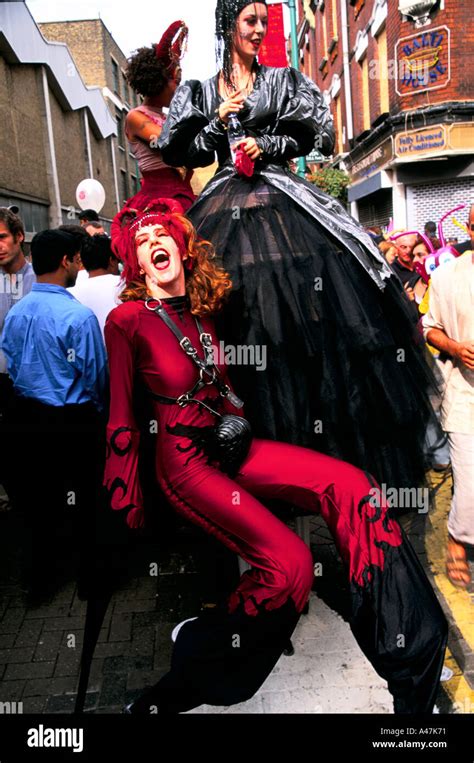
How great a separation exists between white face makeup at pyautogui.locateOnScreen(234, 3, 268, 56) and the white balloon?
5376mm

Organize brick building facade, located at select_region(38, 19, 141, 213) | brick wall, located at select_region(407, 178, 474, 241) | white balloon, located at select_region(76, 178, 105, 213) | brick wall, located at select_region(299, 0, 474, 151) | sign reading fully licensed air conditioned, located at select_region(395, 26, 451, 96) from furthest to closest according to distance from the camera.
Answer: brick wall, located at select_region(407, 178, 474, 241) < sign reading fully licensed air conditioned, located at select_region(395, 26, 451, 96) < white balloon, located at select_region(76, 178, 105, 213) < brick wall, located at select_region(299, 0, 474, 151) < brick building facade, located at select_region(38, 19, 141, 213)

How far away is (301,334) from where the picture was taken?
2.12m

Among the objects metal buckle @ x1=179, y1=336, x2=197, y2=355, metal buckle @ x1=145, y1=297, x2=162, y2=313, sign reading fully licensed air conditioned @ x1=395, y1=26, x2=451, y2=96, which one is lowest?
metal buckle @ x1=179, y1=336, x2=197, y2=355

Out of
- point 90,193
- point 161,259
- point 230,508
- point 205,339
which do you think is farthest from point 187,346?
point 90,193

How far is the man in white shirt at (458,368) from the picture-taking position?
10.3 ft

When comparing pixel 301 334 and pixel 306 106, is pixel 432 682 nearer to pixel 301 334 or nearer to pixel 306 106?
pixel 301 334

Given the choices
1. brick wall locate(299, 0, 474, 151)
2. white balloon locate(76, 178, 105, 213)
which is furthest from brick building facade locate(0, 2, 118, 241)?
brick wall locate(299, 0, 474, 151)

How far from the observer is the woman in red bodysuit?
1.91 m

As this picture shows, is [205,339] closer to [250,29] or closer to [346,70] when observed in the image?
[250,29]

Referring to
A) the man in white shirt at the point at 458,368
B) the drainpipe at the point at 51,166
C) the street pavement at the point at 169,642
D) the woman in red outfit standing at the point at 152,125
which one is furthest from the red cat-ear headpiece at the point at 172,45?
the drainpipe at the point at 51,166

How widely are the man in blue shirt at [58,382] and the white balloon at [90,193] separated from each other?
4.46 metres

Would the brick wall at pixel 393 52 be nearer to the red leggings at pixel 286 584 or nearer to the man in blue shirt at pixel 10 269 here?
the man in blue shirt at pixel 10 269

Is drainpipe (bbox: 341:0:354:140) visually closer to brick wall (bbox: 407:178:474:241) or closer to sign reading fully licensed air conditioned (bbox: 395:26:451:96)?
sign reading fully licensed air conditioned (bbox: 395:26:451:96)

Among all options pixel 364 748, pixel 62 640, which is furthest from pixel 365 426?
pixel 62 640
